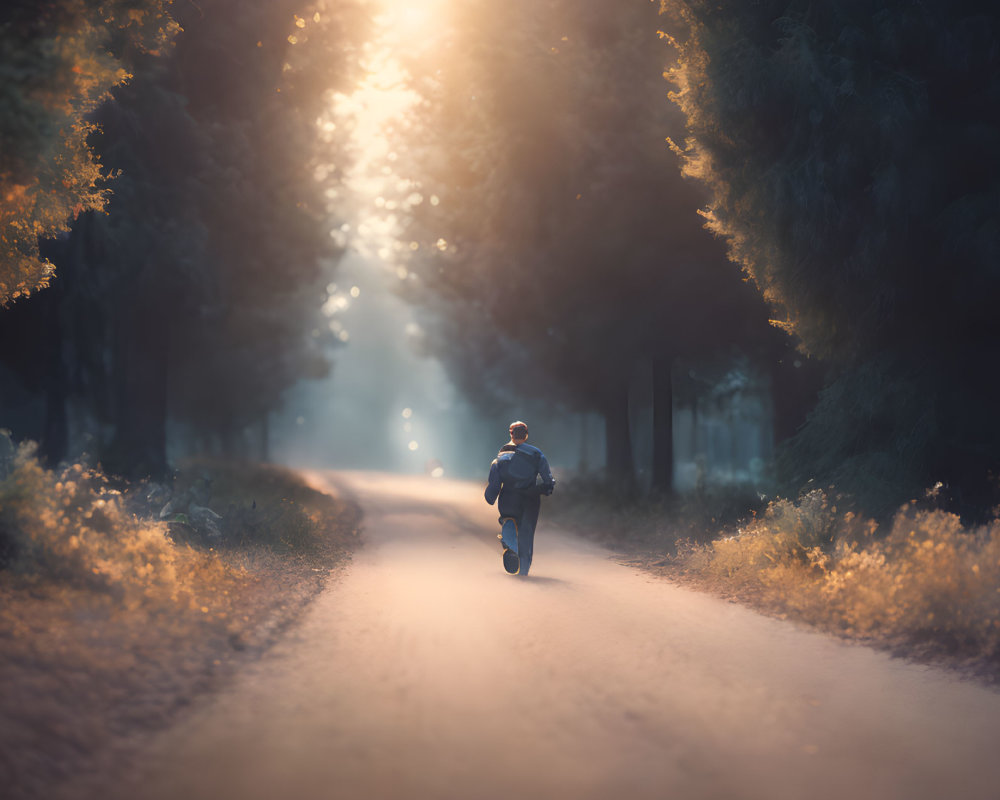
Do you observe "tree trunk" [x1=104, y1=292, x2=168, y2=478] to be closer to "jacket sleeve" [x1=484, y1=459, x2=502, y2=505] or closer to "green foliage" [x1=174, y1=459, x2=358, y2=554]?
"green foliage" [x1=174, y1=459, x2=358, y2=554]

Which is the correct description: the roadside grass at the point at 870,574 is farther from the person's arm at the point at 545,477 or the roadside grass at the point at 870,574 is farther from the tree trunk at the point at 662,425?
the tree trunk at the point at 662,425

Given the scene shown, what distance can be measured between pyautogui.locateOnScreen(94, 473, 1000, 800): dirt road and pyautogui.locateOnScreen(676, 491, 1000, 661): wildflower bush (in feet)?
2.15

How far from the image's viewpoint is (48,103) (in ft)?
26.3

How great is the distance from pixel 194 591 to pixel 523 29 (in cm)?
1304

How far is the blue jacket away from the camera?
40.1 feet

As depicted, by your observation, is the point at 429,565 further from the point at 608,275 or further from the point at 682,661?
the point at 608,275

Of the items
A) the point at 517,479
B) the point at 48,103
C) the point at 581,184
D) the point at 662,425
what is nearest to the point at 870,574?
the point at 517,479

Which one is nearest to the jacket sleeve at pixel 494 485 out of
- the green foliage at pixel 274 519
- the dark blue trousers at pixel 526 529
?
the dark blue trousers at pixel 526 529

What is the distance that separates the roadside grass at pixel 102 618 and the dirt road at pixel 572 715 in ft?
1.18

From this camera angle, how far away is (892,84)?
1145 cm

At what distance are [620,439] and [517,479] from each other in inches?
552

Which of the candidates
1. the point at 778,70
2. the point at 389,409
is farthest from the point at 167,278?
the point at 389,409

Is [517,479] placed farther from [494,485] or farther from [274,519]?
[274,519]

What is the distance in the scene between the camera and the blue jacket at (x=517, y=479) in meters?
12.2
